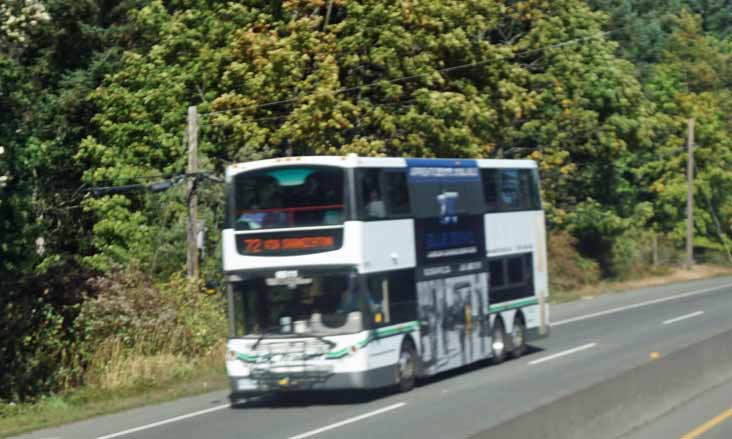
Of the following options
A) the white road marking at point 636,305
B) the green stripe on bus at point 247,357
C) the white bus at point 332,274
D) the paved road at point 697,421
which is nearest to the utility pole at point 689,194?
the white road marking at point 636,305

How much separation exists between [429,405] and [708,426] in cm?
448

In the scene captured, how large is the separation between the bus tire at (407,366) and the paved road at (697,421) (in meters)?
4.75

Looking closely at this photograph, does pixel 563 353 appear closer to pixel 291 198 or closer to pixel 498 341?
pixel 498 341

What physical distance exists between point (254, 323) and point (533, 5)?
3037 centimetres

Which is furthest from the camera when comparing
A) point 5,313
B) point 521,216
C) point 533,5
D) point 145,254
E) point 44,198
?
point 533,5

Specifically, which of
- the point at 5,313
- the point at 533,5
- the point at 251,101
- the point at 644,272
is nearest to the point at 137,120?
the point at 251,101

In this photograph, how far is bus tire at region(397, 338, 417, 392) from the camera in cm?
2052

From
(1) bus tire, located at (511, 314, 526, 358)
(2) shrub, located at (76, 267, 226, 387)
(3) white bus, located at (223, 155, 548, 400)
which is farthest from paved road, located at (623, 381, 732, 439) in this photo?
(2) shrub, located at (76, 267, 226, 387)

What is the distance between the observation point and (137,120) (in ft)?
112

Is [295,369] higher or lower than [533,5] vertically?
lower

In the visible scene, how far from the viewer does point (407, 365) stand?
20781 mm

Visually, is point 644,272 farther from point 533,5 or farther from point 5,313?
point 5,313

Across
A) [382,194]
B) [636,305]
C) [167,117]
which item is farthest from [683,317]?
[382,194]

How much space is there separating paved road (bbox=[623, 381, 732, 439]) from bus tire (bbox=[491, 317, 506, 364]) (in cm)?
607
